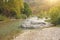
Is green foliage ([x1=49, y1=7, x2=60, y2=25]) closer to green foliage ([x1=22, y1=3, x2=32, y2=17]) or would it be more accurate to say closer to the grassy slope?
the grassy slope

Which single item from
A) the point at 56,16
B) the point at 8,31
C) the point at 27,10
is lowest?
the point at 27,10

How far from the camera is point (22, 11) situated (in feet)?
75.9

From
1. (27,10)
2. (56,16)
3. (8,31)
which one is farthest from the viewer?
(27,10)

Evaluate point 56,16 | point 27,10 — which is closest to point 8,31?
point 56,16

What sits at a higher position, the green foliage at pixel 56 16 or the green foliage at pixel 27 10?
the green foliage at pixel 56 16

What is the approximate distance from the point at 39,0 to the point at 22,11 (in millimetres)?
3325

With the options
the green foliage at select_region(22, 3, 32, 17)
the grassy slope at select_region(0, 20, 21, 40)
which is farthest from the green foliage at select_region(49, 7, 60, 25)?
the green foliage at select_region(22, 3, 32, 17)

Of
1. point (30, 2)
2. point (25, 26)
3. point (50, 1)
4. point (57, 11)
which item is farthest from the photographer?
point (30, 2)

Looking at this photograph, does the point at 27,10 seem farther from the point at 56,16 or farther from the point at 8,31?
the point at 8,31

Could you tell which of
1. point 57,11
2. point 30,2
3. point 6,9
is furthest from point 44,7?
point 57,11

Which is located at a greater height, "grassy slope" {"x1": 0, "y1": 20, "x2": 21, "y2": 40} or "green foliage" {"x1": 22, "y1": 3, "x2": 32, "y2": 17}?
"grassy slope" {"x1": 0, "y1": 20, "x2": 21, "y2": 40}

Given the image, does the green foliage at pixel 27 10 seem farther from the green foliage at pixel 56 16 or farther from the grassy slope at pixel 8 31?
the grassy slope at pixel 8 31

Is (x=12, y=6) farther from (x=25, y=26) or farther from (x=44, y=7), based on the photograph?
(x=25, y=26)

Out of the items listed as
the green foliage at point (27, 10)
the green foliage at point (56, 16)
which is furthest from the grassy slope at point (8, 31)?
the green foliage at point (27, 10)
